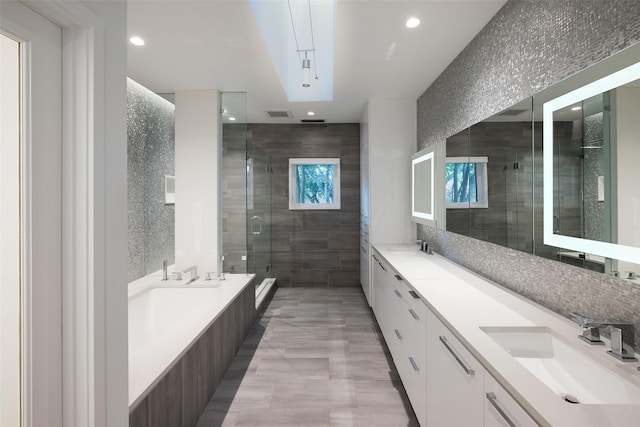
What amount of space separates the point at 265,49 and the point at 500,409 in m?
2.61

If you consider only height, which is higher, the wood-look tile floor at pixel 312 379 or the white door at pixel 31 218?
the white door at pixel 31 218

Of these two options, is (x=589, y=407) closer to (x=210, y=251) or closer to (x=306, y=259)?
(x=210, y=251)

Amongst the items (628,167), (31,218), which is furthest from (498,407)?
(31,218)

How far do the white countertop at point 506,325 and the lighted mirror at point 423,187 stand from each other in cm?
67

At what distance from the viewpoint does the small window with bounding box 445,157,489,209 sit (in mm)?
2305

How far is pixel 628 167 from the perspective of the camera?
3.80ft

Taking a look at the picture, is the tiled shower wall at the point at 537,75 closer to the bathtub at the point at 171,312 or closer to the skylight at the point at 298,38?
the skylight at the point at 298,38

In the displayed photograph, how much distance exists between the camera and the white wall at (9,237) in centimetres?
82

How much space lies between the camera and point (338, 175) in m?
5.46

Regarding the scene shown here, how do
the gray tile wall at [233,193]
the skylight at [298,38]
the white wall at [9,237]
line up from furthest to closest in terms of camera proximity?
the gray tile wall at [233,193] → the skylight at [298,38] → the white wall at [9,237]

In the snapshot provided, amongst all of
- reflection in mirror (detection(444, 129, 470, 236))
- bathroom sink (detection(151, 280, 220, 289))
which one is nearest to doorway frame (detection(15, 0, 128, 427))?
reflection in mirror (detection(444, 129, 470, 236))

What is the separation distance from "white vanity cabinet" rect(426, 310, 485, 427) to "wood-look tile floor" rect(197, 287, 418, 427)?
22.1 inches

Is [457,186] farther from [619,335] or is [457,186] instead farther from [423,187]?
[619,335]

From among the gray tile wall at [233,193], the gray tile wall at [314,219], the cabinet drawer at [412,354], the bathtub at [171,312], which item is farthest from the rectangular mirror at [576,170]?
the gray tile wall at [314,219]
